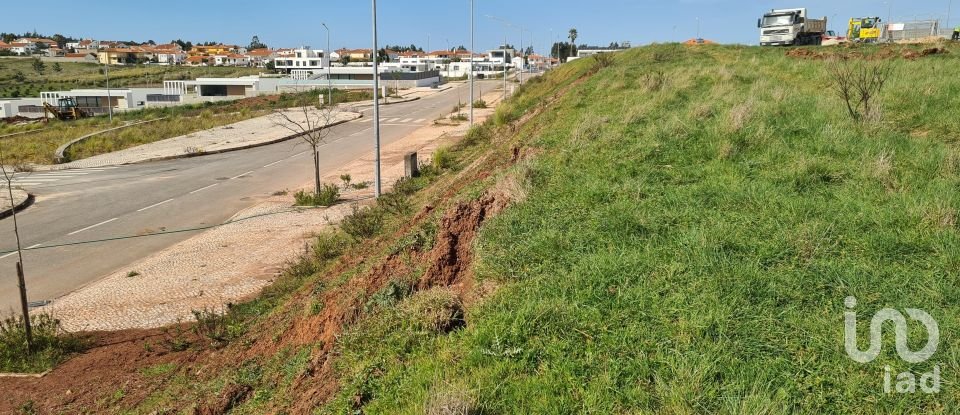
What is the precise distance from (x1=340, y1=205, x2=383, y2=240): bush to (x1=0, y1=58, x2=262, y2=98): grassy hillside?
362 ft

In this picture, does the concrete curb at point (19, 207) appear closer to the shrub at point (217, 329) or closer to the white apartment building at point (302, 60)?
the shrub at point (217, 329)

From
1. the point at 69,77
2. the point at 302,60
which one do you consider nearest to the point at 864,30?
the point at 302,60

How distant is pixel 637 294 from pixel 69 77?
523ft

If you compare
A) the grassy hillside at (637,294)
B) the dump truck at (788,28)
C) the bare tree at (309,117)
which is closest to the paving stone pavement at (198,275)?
the grassy hillside at (637,294)

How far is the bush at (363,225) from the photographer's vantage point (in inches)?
472

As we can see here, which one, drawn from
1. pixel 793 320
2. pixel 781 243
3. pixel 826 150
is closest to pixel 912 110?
pixel 826 150

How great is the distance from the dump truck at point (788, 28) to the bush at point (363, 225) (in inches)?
1460

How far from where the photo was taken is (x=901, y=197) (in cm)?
671

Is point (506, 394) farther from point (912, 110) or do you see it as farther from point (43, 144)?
point (43, 144)

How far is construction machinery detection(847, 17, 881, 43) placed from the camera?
43281 millimetres

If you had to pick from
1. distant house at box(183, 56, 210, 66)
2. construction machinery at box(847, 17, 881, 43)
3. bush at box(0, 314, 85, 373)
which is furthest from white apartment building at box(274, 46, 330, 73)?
bush at box(0, 314, 85, 373)

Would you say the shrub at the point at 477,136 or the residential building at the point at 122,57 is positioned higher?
the residential building at the point at 122,57

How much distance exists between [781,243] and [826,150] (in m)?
4.04

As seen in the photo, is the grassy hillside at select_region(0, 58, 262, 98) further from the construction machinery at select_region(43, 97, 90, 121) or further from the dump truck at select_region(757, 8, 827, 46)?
the dump truck at select_region(757, 8, 827, 46)
